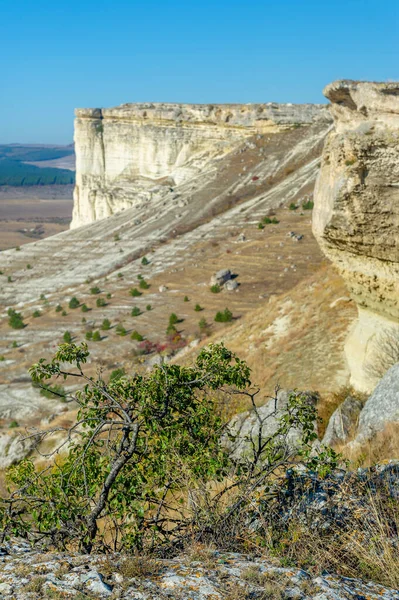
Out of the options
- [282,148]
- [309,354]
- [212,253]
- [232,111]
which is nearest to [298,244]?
[212,253]

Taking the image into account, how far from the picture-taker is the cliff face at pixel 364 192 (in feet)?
25.5

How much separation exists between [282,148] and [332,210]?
123ft

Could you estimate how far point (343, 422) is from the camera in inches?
356

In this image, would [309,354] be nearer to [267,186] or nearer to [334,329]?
[334,329]

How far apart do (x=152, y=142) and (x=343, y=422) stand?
156 feet

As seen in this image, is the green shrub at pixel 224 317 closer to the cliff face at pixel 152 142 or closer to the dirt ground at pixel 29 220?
the cliff face at pixel 152 142

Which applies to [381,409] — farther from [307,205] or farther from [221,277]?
[307,205]

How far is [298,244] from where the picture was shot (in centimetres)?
3109

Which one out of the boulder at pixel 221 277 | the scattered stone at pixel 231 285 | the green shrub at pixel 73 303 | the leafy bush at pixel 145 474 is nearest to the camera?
the leafy bush at pixel 145 474

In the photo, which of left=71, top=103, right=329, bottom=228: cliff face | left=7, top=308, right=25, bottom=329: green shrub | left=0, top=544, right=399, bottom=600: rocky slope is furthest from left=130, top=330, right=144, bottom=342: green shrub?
left=71, top=103, right=329, bottom=228: cliff face

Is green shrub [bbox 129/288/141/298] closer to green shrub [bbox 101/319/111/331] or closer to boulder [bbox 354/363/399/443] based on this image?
green shrub [bbox 101/319/111/331]

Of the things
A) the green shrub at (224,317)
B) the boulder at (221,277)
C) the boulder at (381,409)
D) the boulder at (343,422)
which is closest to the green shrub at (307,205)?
the boulder at (221,277)

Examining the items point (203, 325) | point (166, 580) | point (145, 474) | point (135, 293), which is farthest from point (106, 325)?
point (166, 580)

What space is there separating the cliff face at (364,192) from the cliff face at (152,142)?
37.1m
